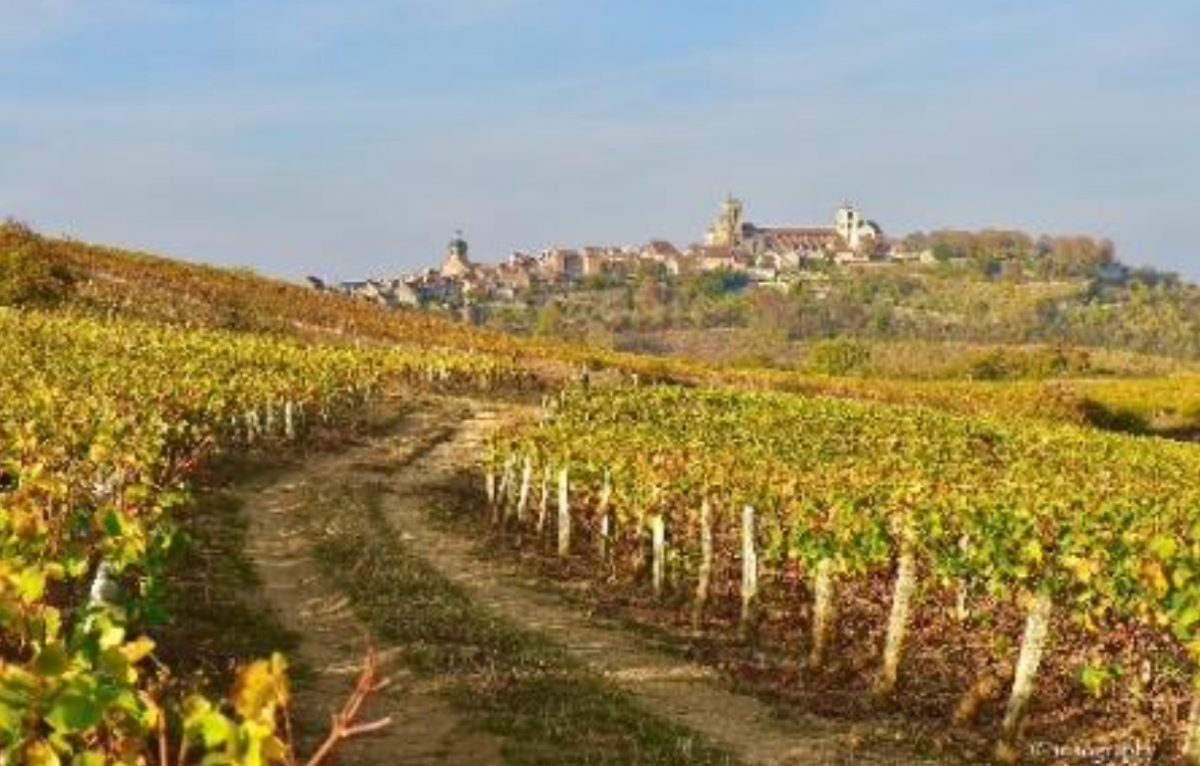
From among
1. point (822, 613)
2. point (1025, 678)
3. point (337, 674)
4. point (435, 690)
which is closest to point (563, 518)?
point (822, 613)

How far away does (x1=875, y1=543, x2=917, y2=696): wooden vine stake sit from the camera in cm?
1877

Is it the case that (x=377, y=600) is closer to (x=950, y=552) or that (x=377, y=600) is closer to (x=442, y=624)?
(x=442, y=624)

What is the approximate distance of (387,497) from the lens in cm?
3728

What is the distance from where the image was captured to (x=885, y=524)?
21.6m

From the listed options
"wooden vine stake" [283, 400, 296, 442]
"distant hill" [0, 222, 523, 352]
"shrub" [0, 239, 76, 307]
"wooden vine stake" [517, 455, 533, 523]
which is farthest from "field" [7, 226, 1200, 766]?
"distant hill" [0, 222, 523, 352]

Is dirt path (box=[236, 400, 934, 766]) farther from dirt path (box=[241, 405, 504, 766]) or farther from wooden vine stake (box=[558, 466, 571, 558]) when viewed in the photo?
wooden vine stake (box=[558, 466, 571, 558])

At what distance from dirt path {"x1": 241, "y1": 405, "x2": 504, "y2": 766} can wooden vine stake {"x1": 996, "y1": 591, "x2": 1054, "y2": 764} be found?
6.00 metres

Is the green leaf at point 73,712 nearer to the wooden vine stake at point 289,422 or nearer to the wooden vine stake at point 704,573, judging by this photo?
the wooden vine stake at point 704,573

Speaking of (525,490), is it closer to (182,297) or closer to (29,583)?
(29,583)

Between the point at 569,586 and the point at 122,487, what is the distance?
11.0 m

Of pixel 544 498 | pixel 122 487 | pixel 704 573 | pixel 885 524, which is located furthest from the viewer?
pixel 544 498

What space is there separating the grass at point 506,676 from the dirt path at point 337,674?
313 millimetres

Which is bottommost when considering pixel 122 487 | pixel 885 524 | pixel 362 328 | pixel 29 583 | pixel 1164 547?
pixel 885 524

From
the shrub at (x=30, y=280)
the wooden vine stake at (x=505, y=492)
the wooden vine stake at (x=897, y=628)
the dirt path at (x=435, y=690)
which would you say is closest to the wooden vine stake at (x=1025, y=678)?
the dirt path at (x=435, y=690)
